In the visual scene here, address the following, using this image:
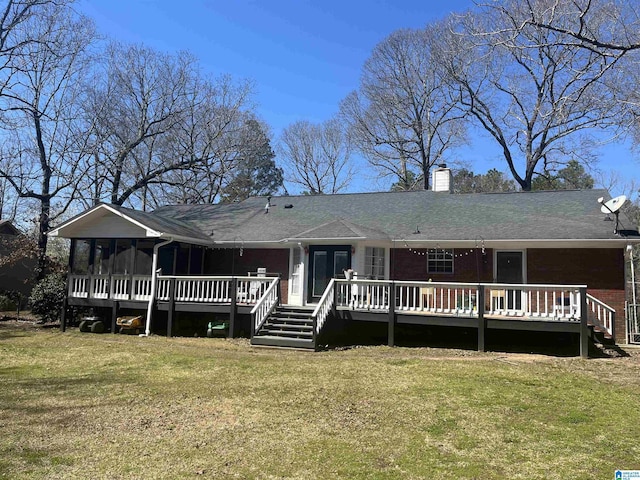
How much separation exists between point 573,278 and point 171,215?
16132 millimetres

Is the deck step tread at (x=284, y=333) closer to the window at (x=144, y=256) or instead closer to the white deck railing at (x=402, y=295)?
the white deck railing at (x=402, y=295)

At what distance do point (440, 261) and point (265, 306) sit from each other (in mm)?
5848

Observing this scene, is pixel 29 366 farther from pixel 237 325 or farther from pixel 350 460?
pixel 350 460

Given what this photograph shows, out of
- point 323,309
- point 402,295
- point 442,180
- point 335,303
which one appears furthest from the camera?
point 442,180

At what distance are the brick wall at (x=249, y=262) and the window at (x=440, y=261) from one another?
491 centimetres

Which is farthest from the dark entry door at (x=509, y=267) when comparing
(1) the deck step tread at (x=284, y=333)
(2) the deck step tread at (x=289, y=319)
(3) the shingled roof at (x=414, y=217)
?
(1) the deck step tread at (x=284, y=333)

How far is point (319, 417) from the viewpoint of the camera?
6.56 meters

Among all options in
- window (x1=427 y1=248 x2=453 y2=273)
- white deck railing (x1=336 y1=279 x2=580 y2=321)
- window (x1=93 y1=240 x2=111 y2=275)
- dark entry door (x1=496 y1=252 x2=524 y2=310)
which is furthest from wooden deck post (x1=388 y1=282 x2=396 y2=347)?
window (x1=93 y1=240 x2=111 y2=275)

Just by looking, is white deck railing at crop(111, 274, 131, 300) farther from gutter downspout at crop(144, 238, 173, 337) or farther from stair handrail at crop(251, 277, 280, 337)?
stair handrail at crop(251, 277, 280, 337)

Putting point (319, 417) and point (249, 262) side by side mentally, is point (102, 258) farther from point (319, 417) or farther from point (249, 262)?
point (319, 417)

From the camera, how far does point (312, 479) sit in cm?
459

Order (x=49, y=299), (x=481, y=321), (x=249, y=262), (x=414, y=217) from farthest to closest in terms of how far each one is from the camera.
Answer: (x=49, y=299), (x=249, y=262), (x=414, y=217), (x=481, y=321)

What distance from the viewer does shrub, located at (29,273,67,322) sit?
18328 mm

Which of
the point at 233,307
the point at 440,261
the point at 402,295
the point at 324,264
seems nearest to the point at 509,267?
the point at 440,261
